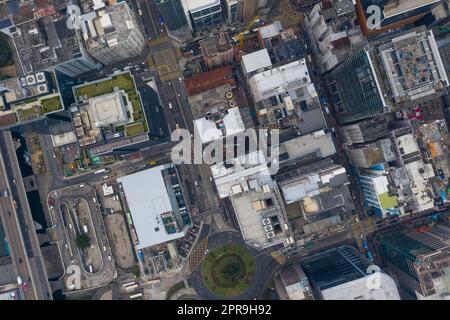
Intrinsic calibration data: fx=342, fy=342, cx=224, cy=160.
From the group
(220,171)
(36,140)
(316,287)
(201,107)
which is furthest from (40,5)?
(316,287)

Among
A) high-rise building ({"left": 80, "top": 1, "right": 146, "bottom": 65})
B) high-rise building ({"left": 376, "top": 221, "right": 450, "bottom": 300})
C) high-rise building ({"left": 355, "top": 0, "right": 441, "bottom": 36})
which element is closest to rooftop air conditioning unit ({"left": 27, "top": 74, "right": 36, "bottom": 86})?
high-rise building ({"left": 80, "top": 1, "right": 146, "bottom": 65})

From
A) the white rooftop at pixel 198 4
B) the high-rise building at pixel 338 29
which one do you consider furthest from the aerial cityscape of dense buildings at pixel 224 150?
the white rooftop at pixel 198 4

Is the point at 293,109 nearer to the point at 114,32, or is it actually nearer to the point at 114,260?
the point at 114,32

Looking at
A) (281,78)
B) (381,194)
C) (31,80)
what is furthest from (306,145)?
(31,80)

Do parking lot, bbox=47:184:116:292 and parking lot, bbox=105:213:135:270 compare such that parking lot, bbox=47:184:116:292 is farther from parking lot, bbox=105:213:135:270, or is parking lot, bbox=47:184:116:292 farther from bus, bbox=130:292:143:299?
bus, bbox=130:292:143:299

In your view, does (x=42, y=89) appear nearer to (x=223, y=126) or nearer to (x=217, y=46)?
(x=217, y=46)

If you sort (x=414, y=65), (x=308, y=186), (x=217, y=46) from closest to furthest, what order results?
(x=414, y=65) < (x=308, y=186) < (x=217, y=46)

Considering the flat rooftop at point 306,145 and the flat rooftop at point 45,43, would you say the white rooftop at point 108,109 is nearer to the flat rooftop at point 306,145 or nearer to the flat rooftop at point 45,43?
the flat rooftop at point 45,43

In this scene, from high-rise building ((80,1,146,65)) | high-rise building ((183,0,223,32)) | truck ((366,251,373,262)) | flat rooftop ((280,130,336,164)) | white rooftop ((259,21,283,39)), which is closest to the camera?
high-rise building ((80,1,146,65))
